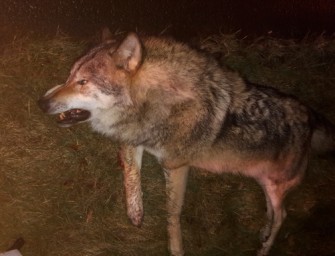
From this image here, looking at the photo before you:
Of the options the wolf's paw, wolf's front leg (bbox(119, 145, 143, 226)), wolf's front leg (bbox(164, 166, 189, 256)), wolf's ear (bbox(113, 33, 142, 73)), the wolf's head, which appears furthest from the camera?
the wolf's paw

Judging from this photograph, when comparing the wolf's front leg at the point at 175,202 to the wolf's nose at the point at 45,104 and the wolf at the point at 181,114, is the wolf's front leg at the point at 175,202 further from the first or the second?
the wolf's nose at the point at 45,104

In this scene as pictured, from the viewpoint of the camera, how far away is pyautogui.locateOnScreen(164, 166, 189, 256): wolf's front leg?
2.96 m

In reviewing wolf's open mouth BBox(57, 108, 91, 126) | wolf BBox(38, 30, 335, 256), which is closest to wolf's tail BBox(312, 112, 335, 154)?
wolf BBox(38, 30, 335, 256)

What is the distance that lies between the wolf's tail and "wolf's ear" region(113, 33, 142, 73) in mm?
1724

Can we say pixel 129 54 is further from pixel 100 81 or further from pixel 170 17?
pixel 170 17

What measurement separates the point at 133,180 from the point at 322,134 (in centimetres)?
175

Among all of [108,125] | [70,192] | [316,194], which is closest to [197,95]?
[108,125]

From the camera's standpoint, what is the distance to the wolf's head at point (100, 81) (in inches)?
95.5

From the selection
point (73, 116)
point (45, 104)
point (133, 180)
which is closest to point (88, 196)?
point (133, 180)

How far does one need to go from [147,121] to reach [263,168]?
1.15 m

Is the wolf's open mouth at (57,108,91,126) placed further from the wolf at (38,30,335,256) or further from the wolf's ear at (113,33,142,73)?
the wolf's ear at (113,33,142,73)

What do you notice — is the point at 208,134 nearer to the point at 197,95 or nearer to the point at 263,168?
the point at 197,95

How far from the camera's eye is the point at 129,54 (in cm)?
242

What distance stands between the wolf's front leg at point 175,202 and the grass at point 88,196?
143mm
